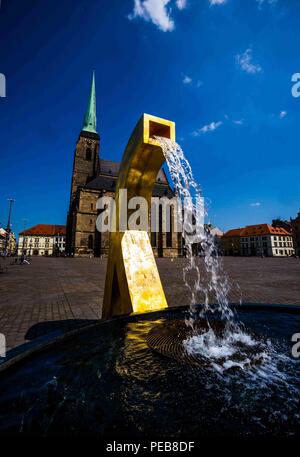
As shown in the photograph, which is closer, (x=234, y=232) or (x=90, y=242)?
(x=90, y=242)

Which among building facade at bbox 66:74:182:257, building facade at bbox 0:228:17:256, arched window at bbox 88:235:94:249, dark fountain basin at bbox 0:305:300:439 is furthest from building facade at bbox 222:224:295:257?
dark fountain basin at bbox 0:305:300:439

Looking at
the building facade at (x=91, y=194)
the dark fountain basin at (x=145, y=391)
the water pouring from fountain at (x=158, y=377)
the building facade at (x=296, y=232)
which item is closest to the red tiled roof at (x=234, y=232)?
the building facade at (x=296, y=232)

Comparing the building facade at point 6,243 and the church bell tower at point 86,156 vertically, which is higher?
the church bell tower at point 86,156

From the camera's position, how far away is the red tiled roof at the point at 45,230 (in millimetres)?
79438

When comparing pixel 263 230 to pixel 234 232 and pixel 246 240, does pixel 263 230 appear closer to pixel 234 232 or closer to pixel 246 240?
pixel 246 240

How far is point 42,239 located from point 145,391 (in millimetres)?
Result: 87178

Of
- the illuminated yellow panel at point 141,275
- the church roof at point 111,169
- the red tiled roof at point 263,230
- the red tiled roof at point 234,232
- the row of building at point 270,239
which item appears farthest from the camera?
the red tiled roof at point 234,232

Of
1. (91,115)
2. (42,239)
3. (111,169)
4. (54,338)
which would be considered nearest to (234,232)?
(111,169)

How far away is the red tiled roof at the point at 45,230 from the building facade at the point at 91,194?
107 feet

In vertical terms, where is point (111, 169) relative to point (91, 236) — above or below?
above

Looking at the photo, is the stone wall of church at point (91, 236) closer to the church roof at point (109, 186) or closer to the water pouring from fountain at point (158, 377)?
the church roof at point (109, 186)

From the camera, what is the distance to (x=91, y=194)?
45969 mm

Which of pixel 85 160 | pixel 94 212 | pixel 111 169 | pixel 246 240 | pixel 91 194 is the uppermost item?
pixel 85 160

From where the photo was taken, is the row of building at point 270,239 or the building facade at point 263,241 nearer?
the row of building at point 270,239
